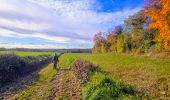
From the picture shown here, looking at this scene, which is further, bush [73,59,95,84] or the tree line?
the tree line

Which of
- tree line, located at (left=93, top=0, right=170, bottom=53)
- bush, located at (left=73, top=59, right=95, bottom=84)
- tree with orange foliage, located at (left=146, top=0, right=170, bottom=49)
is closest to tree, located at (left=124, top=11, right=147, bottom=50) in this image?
tree line, located at (left=93, top=0, right=170, bottom=53)

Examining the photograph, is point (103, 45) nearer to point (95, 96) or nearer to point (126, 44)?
point (126, 44)

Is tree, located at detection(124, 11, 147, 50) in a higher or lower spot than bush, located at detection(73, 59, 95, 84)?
higher

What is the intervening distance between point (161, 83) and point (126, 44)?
63.9m

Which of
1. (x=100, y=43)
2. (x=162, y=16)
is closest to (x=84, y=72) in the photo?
(x=162, y=16)

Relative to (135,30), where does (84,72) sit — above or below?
below

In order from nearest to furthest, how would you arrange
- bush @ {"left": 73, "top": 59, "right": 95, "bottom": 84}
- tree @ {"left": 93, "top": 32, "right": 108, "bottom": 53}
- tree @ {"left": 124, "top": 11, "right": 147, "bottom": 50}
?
bush @ {"left": 73, "top": 59, "right": 95, "bottom": 84} < tree @ {"left": 124, "top": 11, "right": 147, "bottom": 50} < tree @ {"left": 93, "top": 32, "right": 108, "bottom": 53}

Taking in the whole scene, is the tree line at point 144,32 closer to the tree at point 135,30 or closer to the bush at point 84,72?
the tree at point 135,30

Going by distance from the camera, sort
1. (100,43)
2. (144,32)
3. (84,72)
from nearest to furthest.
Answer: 1. (84,72)
2. (144,32)
3. (100,43)

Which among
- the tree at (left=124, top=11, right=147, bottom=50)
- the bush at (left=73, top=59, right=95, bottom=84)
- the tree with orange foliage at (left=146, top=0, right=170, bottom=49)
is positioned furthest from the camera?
the tree at (left=124, top=11, right=147, bottom=50)

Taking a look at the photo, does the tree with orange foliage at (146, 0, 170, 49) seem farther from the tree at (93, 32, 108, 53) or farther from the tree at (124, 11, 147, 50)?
the tree at (93, 32, 108, 53)

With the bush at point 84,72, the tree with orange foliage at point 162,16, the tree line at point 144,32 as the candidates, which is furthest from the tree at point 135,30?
the bush at point 84,72

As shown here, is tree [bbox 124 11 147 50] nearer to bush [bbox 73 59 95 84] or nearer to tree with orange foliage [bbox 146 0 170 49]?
tree with orange foliage [bbox 146 0 170 49]

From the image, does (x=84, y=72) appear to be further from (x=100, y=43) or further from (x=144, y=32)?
(x=100, y=43)
